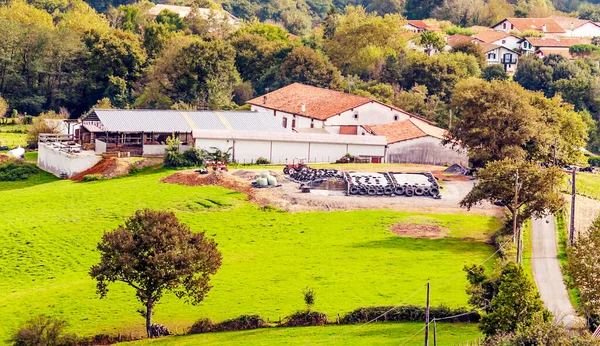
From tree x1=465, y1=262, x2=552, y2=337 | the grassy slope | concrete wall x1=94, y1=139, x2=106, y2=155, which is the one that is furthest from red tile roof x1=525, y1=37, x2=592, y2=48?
tree x1=465, y1=262, x2=552, y2=337

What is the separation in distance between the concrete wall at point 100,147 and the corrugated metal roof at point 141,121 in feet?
4.75

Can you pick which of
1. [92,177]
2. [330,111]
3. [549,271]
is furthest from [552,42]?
[549,271]

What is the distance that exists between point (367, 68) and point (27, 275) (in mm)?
76607

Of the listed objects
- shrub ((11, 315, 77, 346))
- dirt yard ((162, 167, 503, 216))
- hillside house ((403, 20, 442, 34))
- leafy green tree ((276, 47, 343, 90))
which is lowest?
shrub ((11, 315, 77, 346))

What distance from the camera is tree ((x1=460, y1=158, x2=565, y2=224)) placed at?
68.1 metres

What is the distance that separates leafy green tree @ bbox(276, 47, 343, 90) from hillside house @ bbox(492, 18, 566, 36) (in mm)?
54484

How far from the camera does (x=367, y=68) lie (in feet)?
441

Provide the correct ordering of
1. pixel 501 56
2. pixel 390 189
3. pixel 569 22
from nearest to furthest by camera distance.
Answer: pixel 390 189
pixel 501 56
pixel 569 22

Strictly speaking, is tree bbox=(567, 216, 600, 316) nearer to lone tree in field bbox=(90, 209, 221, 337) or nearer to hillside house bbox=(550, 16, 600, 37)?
lone tree in field bbox=(90, 209, 221, 337)

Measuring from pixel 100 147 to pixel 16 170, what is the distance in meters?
7.80

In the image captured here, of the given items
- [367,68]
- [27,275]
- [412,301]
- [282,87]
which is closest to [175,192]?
[27,275]

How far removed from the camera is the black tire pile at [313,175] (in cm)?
8531

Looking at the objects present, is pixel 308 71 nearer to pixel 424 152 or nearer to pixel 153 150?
pixel 424 152

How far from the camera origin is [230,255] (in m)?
69.4
